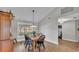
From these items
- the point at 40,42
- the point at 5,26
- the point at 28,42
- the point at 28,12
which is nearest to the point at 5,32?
the point at 5,26

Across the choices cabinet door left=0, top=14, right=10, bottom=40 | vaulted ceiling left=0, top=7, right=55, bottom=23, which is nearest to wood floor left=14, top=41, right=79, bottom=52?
cabinet door left=0, top=14, right=10, bottom=40

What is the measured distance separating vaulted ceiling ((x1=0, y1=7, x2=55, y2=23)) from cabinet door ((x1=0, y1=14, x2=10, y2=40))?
0.21 meters

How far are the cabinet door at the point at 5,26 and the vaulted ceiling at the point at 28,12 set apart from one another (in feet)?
0.70

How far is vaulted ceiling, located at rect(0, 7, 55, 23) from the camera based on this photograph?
2.35 m

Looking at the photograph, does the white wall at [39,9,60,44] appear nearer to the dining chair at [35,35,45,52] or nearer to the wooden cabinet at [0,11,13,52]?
the dining chair at [35,35,45,52]

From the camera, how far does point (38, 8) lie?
7.79 ft

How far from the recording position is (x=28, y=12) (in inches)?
99.2

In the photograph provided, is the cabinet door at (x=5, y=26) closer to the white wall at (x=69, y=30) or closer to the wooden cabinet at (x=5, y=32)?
the wooden cabinet at (x=5, y=32)

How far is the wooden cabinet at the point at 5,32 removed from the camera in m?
2.31

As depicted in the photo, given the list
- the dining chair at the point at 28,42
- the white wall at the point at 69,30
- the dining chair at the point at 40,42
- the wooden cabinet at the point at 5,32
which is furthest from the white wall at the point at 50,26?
the wooden cabinet at the point at 5,32

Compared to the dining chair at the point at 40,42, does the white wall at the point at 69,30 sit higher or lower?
higher

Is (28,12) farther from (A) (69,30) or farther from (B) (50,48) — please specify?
(A) (69,30)
